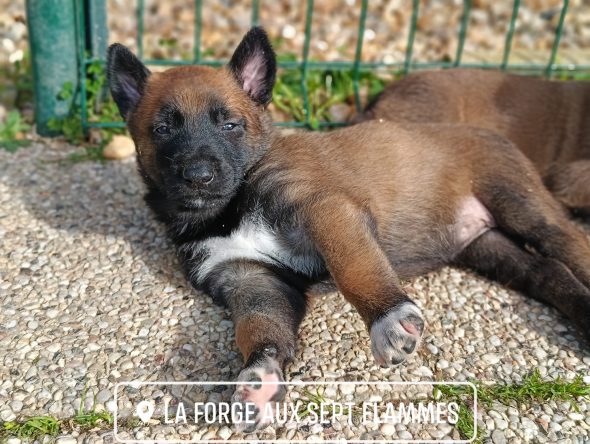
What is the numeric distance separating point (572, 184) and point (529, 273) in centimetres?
97

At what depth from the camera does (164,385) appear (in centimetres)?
313

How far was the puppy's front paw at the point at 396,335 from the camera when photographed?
→ 2881 millimetres

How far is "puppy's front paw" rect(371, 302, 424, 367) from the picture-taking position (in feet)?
9.45

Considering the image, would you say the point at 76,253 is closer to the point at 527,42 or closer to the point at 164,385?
the point at 164,385

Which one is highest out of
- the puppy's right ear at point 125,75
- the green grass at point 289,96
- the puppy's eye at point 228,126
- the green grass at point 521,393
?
the puppy's right ear at point 125,75

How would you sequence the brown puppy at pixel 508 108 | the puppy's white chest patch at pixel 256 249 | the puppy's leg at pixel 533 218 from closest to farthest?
the puppy's white chest patch at pixel 256 249 < the puppy's leg at pixel 533 218 < the brown puppy at pixel 508 108

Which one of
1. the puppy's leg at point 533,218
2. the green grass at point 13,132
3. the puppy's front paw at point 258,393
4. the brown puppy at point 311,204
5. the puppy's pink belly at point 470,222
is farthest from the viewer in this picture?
the green grass at point 13,132

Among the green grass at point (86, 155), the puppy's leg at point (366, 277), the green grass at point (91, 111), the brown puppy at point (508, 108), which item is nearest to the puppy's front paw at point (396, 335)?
the puppy's leg at point (366, 277)

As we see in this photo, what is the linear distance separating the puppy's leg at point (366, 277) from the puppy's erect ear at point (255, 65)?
889 mm

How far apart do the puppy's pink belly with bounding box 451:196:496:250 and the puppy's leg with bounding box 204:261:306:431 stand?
100cm

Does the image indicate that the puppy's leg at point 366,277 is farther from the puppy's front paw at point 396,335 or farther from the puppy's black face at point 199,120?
the puppy's black face at point 199,120

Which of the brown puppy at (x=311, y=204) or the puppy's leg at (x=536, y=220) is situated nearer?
the brown puppy at (x=311, y=204)

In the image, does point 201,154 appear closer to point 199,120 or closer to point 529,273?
point 199,120

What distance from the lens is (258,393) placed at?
2.88 meters
